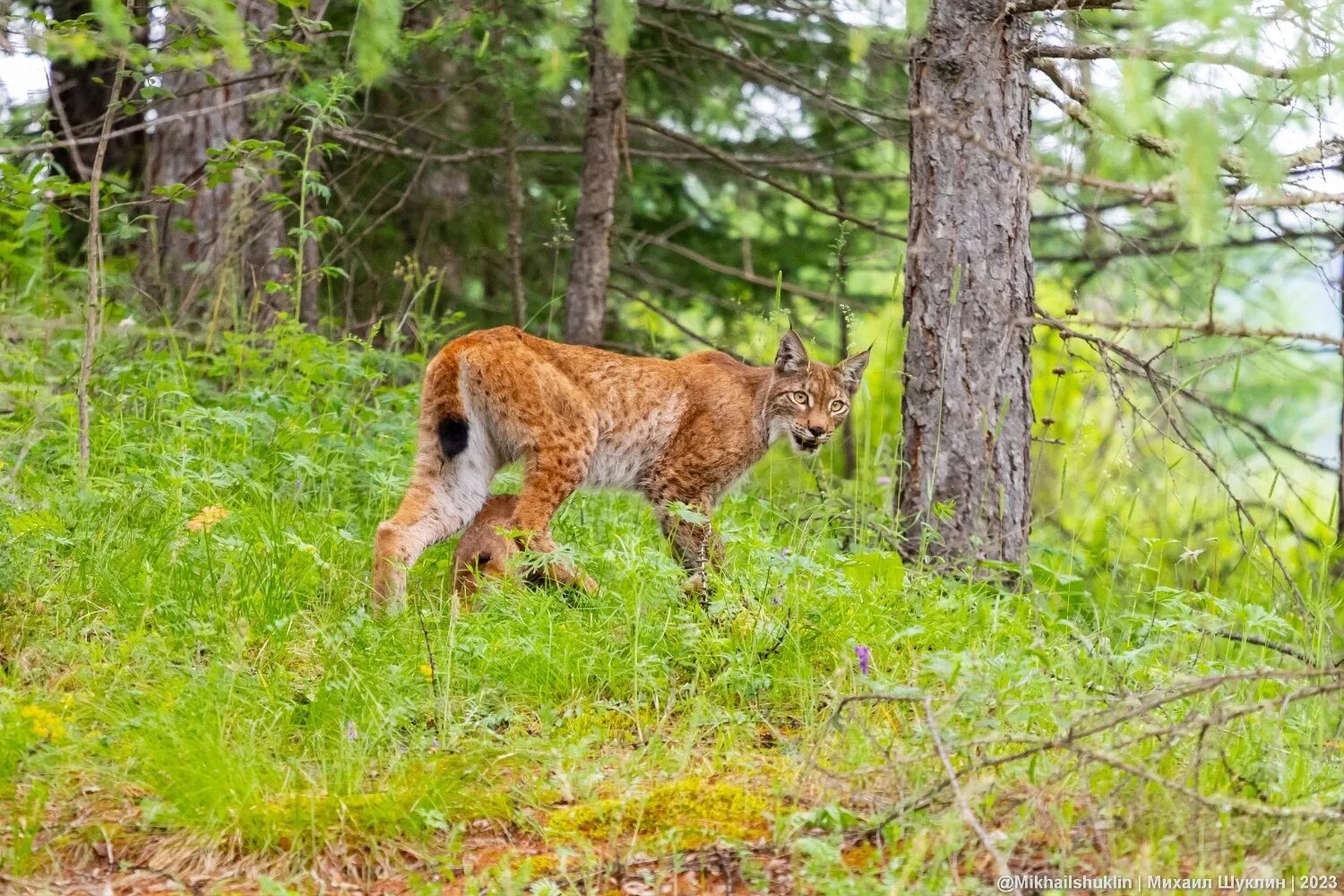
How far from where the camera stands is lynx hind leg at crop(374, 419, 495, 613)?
570cm

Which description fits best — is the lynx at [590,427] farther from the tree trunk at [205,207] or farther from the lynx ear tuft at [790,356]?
the tree trunk at [205,207]

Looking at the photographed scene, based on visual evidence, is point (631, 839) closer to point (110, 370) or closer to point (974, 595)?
point (974, 595)

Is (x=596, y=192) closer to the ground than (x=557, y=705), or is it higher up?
higher up

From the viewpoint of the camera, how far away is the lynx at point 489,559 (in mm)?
5441

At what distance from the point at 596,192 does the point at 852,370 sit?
8.32ft

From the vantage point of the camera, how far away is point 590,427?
6266 millimetres

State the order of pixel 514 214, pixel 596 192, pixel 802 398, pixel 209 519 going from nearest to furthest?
pixel 209 519 < pixel 802 398 < pixel 596 192 < pixel 514 214

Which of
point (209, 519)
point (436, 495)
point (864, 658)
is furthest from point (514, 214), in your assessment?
point (864, 658)

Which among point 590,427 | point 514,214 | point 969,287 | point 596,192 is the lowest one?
point 590,427

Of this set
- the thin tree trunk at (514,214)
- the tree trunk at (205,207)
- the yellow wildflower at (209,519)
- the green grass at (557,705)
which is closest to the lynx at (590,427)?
the green grass at (557,705)

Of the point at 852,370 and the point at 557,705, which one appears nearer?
the point at 557,705

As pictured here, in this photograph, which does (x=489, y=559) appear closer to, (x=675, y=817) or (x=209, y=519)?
(x=209, y=519)

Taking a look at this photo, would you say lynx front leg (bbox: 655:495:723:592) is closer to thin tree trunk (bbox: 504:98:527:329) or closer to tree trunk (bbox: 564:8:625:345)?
tree trunk (bbox: 564:8:625:345)

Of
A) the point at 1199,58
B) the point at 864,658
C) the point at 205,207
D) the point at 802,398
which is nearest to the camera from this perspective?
the point at 1199,58
